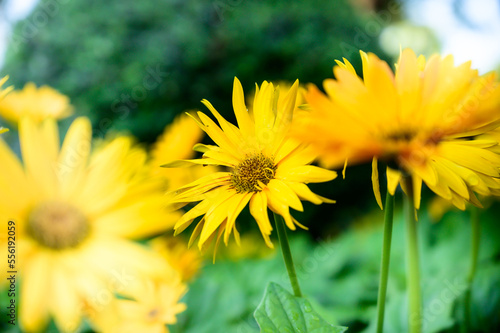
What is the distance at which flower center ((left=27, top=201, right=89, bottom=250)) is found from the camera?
563 millimetres

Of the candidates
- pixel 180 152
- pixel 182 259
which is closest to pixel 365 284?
pixel 182 259

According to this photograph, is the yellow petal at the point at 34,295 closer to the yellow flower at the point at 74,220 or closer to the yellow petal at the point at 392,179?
the yellow flower at the point at 74,220

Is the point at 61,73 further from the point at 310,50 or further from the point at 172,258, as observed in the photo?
the point at 172,258

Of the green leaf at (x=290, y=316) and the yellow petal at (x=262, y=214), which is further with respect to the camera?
the green leaf at (x=290, y=316)

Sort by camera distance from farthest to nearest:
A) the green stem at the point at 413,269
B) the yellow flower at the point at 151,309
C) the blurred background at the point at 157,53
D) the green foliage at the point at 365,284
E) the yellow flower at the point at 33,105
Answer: the blurred background at the point at 157,53 → the yellow flower at the point at 33,105 → the green foliage at the point at 365,284 → the yellow flower at the point at 151,309 → the green stem at the point at 413,269

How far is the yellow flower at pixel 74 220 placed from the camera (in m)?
0.51

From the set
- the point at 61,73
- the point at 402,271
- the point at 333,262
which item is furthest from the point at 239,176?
the point at 61,73

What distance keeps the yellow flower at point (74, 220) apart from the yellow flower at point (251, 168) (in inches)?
2.3

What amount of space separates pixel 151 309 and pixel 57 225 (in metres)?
0.27

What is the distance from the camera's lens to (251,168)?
1.96 ft

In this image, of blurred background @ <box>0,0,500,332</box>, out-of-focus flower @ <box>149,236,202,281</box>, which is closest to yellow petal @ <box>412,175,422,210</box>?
out-of-focus flower @ <box>149,236,202,281</box>

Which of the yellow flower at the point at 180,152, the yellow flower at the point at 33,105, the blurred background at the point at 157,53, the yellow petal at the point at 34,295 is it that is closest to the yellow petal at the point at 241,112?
the yellow petal at the point at 34,295

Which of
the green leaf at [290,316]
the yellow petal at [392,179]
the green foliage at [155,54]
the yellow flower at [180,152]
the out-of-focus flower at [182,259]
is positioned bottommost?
the green leaf at [290,316]

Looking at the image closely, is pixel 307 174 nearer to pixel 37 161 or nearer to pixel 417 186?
pixel 417 186
